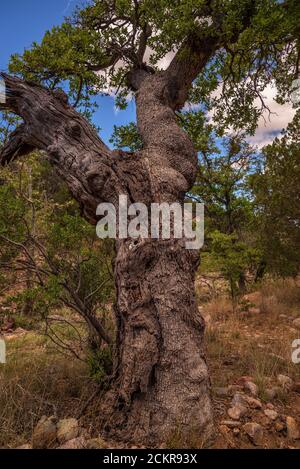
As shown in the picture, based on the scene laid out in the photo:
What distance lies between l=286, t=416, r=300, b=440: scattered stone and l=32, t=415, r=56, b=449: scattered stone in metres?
1.99

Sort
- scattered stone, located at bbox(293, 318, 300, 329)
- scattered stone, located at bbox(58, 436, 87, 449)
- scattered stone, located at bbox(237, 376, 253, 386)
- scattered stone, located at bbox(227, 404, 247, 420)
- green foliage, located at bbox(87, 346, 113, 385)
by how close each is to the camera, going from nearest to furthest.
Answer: scattered stone, located at bbox(58, 436, 87, 449), scattered stone, located at bbox(227, 404, 247, 420), green foliage, located at bbox(87, 346, 113, 385), scattered stone, located at bbox(237, 376, 253, 386), scattered stone, located at bbox(293, 318, 300, 329)

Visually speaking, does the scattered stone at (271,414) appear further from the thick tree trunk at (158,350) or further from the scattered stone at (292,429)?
the thick tree trunk at (158,350)

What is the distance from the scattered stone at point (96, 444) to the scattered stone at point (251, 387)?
1655 mm

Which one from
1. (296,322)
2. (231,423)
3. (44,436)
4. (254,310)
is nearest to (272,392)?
(231,423)

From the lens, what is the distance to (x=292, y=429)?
280 cm

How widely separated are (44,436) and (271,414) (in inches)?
80.0

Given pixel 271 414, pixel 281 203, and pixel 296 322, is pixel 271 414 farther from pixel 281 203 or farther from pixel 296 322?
pixel 281 203

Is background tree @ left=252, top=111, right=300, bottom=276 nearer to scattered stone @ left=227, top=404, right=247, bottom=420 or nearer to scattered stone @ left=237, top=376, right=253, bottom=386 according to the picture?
scattered stone @ left=237, top=376, right=253, bottom=386

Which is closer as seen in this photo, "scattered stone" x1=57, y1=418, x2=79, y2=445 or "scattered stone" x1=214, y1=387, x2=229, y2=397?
"scattered stone" x1=57, y1=418, x2=79, y2=445

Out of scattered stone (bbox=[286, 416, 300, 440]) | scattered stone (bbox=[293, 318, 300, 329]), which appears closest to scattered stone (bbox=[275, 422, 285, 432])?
scattered stone (bbox=[286, 416, 300, 440])

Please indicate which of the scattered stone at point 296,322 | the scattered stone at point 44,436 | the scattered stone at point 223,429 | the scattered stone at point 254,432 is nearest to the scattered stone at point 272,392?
the scattered stone at point 254,432

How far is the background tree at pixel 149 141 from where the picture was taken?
2820 millimetres

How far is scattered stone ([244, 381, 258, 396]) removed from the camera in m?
3.40
